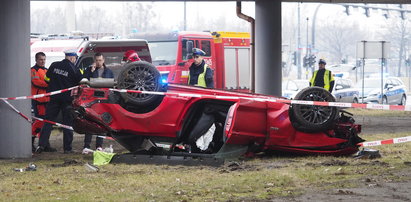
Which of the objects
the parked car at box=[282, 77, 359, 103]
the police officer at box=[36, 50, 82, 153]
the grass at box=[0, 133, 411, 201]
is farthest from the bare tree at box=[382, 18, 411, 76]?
the grass at box=[0, 133, 411, 201]

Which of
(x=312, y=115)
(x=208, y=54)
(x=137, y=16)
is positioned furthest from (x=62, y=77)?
(x=137, y=16)

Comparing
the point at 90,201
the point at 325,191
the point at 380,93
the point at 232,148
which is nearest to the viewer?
the point at 90,201

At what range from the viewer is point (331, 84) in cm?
1989

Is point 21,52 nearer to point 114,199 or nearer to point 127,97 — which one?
point 127,97

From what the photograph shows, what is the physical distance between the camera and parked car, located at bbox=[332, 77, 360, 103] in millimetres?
34000

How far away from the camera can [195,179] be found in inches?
400

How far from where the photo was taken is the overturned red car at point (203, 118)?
1205 centimetres

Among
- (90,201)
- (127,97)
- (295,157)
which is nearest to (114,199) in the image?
(90,201)

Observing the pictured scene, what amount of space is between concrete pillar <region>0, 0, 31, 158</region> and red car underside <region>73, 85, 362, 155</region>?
1.44 metres

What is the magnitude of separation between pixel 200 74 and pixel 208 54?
1337 centimetres

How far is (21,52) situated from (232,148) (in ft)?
12.6

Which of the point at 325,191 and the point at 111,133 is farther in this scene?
the point at 111,133

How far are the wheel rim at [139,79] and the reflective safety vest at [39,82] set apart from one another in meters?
3.42

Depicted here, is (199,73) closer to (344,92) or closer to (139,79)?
(139,79)
